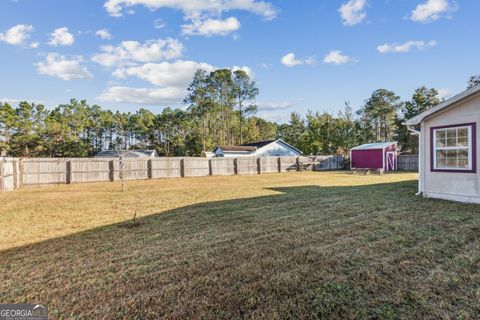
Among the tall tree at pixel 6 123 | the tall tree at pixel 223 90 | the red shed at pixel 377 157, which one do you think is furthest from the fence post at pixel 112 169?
the tall tree at pixel 223 90

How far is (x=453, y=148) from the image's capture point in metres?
6.98

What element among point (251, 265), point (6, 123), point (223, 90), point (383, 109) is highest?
point (223, 90)

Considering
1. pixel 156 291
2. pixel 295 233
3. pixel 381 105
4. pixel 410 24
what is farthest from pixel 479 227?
pixel 381 105

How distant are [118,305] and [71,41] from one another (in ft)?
51.8

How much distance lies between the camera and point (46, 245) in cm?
416

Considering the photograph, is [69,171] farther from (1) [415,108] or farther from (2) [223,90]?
(1) [415,108]

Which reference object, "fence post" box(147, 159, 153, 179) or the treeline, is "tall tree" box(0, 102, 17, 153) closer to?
the treeline

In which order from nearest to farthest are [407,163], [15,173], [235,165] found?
[15,173] → [235,165] → [407,163]

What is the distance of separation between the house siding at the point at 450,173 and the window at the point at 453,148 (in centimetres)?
9

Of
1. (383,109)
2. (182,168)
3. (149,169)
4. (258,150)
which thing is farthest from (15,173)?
(383,109)

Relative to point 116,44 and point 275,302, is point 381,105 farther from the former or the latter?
point 275,302

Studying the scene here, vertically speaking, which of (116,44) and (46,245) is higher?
(116,44)

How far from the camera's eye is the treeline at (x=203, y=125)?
96.9 ft

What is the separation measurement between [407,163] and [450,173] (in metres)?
17.4
